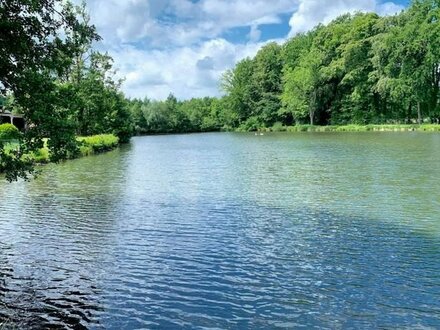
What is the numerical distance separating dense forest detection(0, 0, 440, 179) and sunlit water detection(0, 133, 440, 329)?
10.4ft

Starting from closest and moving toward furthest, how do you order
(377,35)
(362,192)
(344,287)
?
(344,287) → (362,192) → (377,35)

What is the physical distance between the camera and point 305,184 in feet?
81.7

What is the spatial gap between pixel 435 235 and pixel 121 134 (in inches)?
2677

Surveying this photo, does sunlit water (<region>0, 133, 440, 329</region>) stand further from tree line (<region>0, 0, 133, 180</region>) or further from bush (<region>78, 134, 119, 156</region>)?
bush (<region>78, 134, 119, 156</region>)

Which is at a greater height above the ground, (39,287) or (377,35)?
(377,35)

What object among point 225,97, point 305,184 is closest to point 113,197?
point 305,184

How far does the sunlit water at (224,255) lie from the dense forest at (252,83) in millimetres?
3160

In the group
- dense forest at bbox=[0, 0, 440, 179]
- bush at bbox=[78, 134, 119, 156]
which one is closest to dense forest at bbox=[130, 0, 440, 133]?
dense forest at bbox=[0, 0, 440, 179]

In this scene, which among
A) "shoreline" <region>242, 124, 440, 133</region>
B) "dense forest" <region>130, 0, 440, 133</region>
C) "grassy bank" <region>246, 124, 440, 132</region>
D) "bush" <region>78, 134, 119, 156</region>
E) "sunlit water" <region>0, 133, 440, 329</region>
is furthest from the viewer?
"dense forest" <region>130, 0, 440, 133</region>

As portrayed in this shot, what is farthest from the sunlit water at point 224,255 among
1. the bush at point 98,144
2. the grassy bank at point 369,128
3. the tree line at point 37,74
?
the grassy bank at point 369,128

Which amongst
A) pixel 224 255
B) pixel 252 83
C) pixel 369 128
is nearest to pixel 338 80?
pixel 369 128

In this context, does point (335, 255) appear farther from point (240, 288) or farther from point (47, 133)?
point (47, 133)

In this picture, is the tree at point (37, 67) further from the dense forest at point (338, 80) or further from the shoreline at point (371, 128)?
the dense forest at point (338, 80)

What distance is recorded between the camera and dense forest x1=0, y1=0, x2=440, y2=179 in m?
10.7
